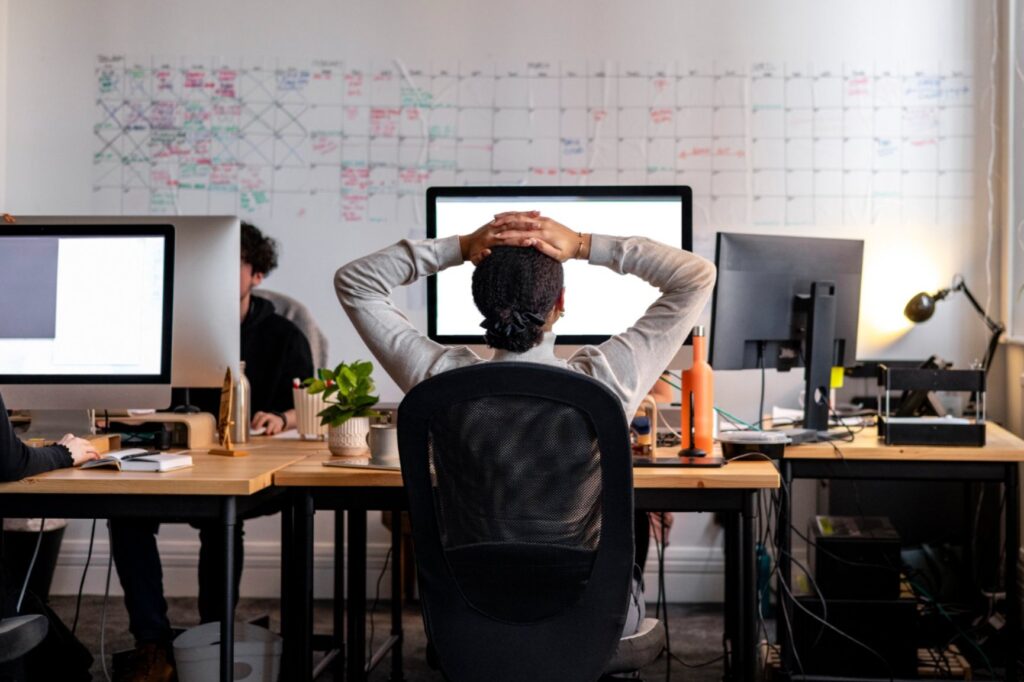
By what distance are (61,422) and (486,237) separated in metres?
1.26

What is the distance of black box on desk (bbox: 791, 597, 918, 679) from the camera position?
2838 mm

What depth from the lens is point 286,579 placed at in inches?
91.0

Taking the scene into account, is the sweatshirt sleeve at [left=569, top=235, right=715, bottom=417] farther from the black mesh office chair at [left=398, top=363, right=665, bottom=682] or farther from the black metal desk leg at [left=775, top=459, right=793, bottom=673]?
the black metal desk leg at [left=775, top=459, right=793, bottom=673]

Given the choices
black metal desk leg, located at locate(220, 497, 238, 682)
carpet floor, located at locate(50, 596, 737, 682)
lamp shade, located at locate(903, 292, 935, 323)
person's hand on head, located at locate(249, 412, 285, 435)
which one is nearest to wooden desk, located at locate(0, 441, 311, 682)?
black metal desk leg, located at locate(220, 497, 238, 682)

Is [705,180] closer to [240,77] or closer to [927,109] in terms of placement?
[927,109]

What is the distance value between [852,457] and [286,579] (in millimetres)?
1327

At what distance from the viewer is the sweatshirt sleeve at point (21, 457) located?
2.00 m

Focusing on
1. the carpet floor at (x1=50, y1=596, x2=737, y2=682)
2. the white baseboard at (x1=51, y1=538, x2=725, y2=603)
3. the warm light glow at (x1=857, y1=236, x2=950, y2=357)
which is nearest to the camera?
the carpet floor at (x1=50, y1=596, x2=737, y2=682)

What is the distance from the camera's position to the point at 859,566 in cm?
284

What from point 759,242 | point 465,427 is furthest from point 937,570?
point 465,427

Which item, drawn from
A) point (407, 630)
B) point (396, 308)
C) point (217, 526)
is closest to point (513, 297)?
point (396, 308)

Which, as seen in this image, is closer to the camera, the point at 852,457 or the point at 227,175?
the point at 852,457

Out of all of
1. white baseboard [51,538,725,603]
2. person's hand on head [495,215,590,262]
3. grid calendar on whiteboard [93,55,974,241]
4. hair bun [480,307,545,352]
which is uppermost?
grid calendar on whiteboard [93,55,974,241]

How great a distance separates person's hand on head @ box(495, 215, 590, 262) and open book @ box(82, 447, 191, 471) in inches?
33.0
